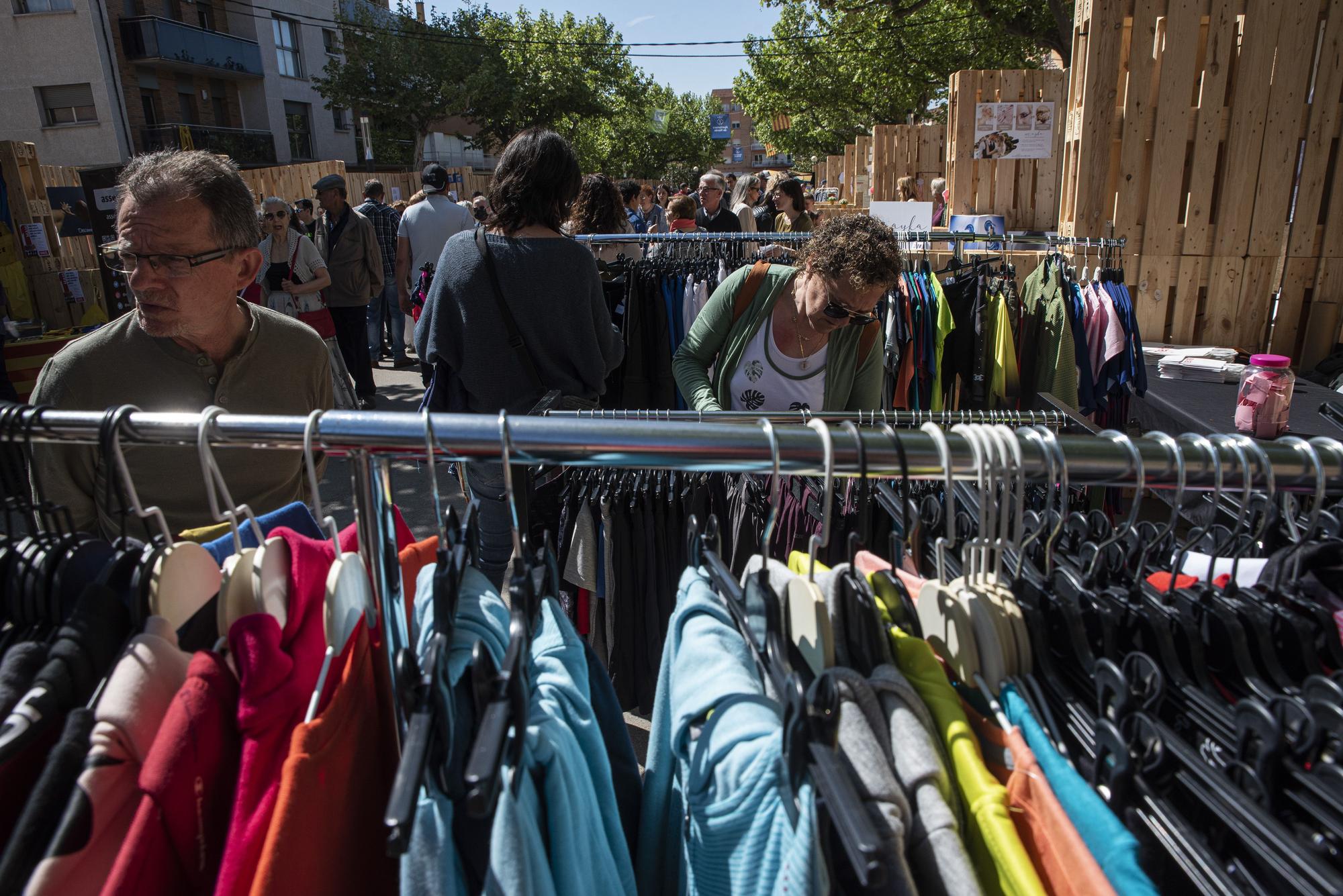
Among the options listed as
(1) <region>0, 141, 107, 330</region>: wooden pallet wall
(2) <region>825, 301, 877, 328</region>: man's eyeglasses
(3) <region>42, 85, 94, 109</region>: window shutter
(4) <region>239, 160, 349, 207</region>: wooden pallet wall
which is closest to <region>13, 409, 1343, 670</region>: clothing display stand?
(2) <region>825, 301, 877, 328</region>: man's eyeglasses

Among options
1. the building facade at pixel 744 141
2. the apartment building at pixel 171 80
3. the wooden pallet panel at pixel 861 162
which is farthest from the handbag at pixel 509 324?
the building facade at pixel 744 141

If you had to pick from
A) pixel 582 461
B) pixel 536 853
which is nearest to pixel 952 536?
pixel 582 461

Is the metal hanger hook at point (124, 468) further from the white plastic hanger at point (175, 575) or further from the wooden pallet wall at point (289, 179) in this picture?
the wooden pallet wall at point (289, 179)

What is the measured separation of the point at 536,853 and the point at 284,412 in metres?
1.64

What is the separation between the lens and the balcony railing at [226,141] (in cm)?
2483

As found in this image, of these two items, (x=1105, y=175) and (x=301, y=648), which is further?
(x=1105, y=175)

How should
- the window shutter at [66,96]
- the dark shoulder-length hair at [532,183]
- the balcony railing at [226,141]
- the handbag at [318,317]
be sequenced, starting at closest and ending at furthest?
1. the dark shoulder-length hair at [532,183]
2. the handbag at [318,317]
3. the window shutter at [66,96]
4. the balcony railing at [226,141]

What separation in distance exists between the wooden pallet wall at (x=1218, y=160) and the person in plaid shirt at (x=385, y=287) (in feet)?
19.8

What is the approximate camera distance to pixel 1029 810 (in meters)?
0.86

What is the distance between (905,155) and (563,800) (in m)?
14.7

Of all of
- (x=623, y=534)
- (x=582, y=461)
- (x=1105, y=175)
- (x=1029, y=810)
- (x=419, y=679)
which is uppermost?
(x=1105, y=175)

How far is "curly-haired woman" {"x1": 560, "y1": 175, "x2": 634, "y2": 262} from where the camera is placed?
5891mm

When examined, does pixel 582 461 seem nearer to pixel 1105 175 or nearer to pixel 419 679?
pixel 419 679

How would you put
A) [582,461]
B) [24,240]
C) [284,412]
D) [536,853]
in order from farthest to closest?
[24,240], [284,412], [582,461], [536,853]
